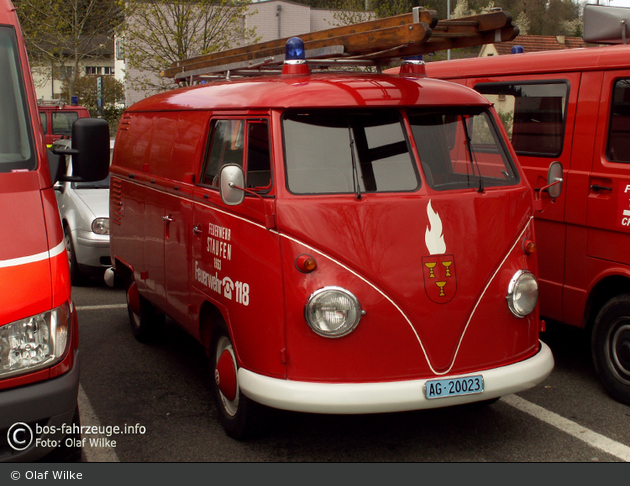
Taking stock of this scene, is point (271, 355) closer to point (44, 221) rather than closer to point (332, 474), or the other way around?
point (332, 474)

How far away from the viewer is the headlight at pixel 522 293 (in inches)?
170

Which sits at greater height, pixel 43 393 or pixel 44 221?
pixel 44 221

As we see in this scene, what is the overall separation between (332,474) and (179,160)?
8.23 ft

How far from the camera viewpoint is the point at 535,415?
5062mm

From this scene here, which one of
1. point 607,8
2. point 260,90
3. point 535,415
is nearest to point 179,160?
point 260,90

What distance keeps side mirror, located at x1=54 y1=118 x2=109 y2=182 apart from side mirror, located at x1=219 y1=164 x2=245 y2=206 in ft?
2.43

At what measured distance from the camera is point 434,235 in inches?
164

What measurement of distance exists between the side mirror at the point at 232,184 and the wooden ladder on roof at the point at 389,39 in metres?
1.19

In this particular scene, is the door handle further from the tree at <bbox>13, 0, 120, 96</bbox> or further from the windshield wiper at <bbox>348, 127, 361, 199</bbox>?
the tree at <bbox>13, 0, 120, 96</bbox>

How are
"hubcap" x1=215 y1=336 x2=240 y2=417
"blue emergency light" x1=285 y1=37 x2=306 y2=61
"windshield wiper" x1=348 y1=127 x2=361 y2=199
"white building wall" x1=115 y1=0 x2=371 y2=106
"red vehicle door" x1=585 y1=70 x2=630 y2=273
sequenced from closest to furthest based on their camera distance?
"windshield wiper" x1=348 y1=127 x2=361 y2=199, "hubcap" x1=215 y1=336 x2=240 y2=417, "blue emergency light" x1=285 y1=37 x2=306 y2=61, "red vehicle door" x1=585 y1=70 x2=630 y2=273, "white building wall" x1=115 y1=0 x2=371 y2=106

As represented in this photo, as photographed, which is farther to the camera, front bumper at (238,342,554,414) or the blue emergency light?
the blue emergency light

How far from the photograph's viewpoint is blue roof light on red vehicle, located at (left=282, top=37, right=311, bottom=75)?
4.78 meters

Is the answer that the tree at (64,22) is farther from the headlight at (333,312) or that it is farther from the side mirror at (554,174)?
the headlight at (333,312)

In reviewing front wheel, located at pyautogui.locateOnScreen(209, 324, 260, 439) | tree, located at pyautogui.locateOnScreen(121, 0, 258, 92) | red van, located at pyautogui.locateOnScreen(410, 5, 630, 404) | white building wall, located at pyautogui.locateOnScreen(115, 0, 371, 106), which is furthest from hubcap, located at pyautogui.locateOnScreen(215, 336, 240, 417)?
white building wall, located at pyautogui.locateOnScreen(115, 0, 371, 106)
